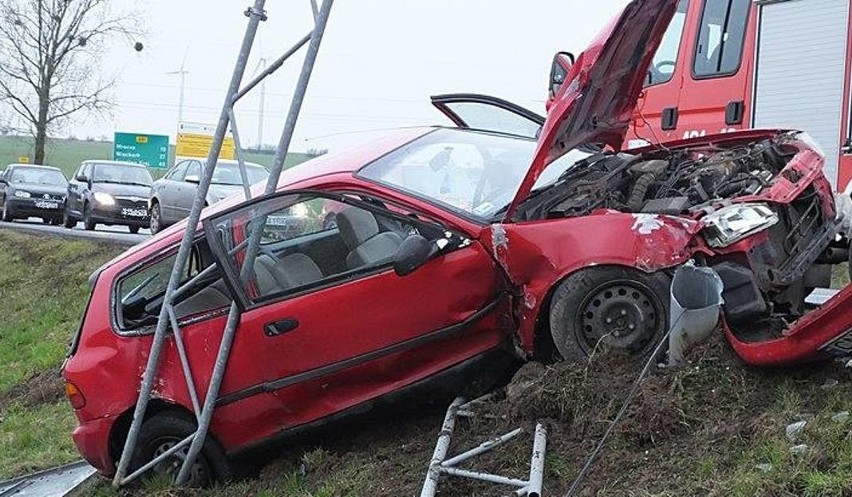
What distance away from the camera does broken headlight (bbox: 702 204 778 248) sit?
4301mm

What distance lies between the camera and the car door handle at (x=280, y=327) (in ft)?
15.7

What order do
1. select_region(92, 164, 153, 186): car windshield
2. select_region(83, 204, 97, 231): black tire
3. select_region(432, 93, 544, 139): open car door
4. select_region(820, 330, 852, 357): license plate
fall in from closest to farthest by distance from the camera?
select_region(820, 330, 852, 357): license plate, select_region(432, 93, 544, 139): open car door, select_region(83, 204, 97, 231): black tire, select_region(92, 164, 153, 186): car windshield

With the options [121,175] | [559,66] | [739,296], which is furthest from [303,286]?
[121,175]

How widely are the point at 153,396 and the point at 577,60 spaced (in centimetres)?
293

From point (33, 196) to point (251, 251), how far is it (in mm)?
20267

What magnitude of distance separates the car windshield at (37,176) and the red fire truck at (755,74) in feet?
61.3

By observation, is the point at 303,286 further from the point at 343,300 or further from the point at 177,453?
the point at 177,453

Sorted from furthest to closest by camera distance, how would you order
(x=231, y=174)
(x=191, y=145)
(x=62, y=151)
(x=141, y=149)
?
(x=62, y=151) < (x=141, y=149) < (x=191, y=145) < (x=231, y=174)

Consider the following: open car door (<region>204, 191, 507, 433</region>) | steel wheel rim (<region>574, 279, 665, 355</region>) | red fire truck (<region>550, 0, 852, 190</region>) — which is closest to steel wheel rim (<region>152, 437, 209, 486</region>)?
open car door (<region>204, 191, 507, 433</region>)

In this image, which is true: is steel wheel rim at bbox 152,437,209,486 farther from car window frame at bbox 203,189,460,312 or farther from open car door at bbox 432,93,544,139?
open car door at bbox 432,93,544,139

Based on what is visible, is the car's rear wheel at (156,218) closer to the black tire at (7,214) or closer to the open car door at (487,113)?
the black tire at (7,214)

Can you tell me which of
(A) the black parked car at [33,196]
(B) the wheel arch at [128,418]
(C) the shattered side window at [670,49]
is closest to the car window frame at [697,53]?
(C) the shattered side window at [670,49]

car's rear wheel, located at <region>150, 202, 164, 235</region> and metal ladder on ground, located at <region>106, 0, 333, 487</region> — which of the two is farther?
car's rear wheel, located at <region>150, 202, 164, 235</region>

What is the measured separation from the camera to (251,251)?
16.2ft
